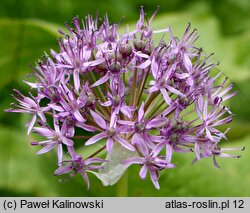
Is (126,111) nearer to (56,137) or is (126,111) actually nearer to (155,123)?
(155,123)

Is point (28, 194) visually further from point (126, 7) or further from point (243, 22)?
point (243, 22)

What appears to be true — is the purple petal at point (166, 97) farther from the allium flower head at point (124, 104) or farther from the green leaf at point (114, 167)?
the green leaf at point (114, 167)

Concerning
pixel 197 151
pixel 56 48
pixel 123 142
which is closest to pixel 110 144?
pixel 123 142

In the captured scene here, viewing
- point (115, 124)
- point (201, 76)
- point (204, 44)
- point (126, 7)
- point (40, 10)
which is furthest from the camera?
point (126, 7)

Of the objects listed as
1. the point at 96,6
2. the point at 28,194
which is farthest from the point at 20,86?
the point at 96,6

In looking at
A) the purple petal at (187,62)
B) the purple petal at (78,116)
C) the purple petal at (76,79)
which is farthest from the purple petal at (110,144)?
the purple petal at (187,62)
